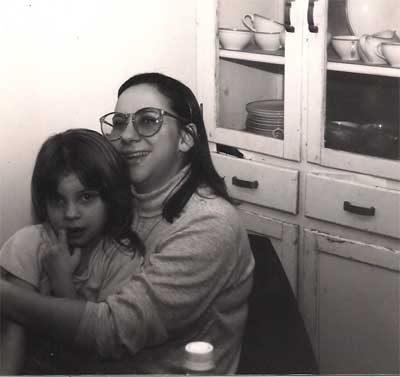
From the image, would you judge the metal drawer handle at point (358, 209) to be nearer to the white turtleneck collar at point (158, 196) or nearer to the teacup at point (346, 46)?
the teacup at point (346, 46)

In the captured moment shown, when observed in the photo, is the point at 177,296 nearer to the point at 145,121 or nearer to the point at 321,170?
the point at 145,121

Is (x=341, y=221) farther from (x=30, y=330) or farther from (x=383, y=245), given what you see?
(x=30, y=330)

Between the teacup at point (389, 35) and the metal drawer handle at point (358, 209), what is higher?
the teacup at point (389, 35)

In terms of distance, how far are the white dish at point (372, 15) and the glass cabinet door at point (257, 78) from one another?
14 centimetres

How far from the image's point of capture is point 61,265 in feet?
3.92

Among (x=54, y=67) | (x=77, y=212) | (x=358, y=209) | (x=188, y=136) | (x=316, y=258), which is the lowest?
(x=316, y=258)

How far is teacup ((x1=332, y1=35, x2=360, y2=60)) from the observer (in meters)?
1.73

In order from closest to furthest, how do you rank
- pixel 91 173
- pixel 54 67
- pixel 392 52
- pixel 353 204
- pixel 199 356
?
pixel 199 356, pixel 91 173, pixel 54 67, pixel 392 52, pixel 353 204

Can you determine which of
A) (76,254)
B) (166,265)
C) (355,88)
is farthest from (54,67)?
(355,88)

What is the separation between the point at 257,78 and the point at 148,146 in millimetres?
826

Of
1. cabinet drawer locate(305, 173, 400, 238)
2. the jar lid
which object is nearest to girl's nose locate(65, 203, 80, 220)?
the jar lid

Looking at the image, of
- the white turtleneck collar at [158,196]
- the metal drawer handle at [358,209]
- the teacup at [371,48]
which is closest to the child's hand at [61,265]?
the white turtleneck collar at [158,196]

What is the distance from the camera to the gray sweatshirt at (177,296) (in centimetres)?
112

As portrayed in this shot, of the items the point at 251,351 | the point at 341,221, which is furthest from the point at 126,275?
the point at 341,221
